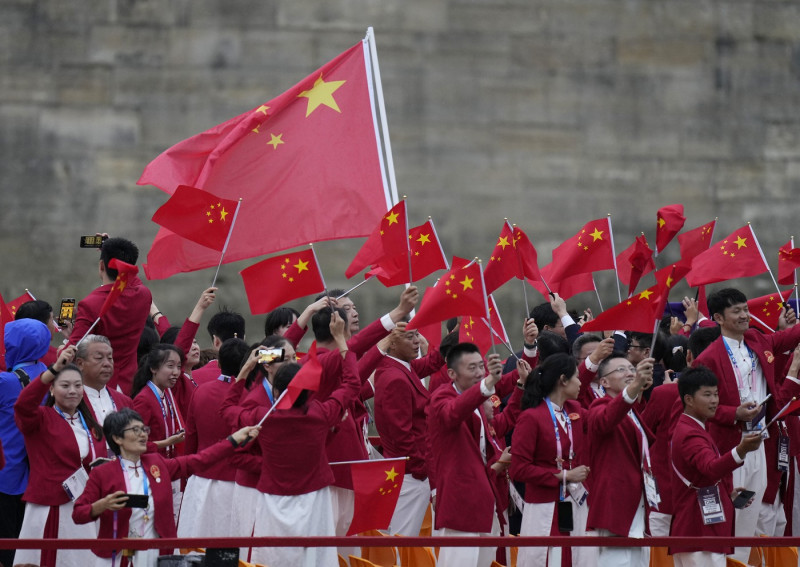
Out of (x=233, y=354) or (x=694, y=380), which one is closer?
(x=694, y=380)

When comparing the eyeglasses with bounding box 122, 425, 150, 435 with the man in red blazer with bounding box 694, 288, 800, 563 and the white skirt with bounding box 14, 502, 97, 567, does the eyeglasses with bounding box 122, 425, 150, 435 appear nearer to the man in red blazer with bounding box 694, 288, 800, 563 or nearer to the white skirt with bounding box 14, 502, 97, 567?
the white skirt with bounding box 14, 502, 97, 567

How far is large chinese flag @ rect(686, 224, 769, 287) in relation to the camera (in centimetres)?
1020

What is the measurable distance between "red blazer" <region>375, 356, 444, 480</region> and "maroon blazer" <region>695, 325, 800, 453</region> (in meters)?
1.91

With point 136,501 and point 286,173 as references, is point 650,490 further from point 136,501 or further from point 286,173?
point 286,173

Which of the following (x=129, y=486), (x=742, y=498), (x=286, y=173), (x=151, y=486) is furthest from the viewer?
(x=286, y=173)

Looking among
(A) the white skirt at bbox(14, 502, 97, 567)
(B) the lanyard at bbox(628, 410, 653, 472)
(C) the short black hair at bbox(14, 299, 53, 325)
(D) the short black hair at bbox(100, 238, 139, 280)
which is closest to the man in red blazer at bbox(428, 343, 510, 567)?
(B) the lanyard at bbox(628, 410, 653, 472)

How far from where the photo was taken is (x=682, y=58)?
51.6 ft

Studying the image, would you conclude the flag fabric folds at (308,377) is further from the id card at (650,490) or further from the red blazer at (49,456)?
the id card at (650,490)

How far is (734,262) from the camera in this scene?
1027 centimetres

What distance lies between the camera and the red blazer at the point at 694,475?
7.51 meters

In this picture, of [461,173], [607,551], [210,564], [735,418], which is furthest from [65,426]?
[461,173]

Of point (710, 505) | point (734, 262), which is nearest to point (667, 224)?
point (734, 262)

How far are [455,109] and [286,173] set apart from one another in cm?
586

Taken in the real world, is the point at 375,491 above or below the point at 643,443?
below
